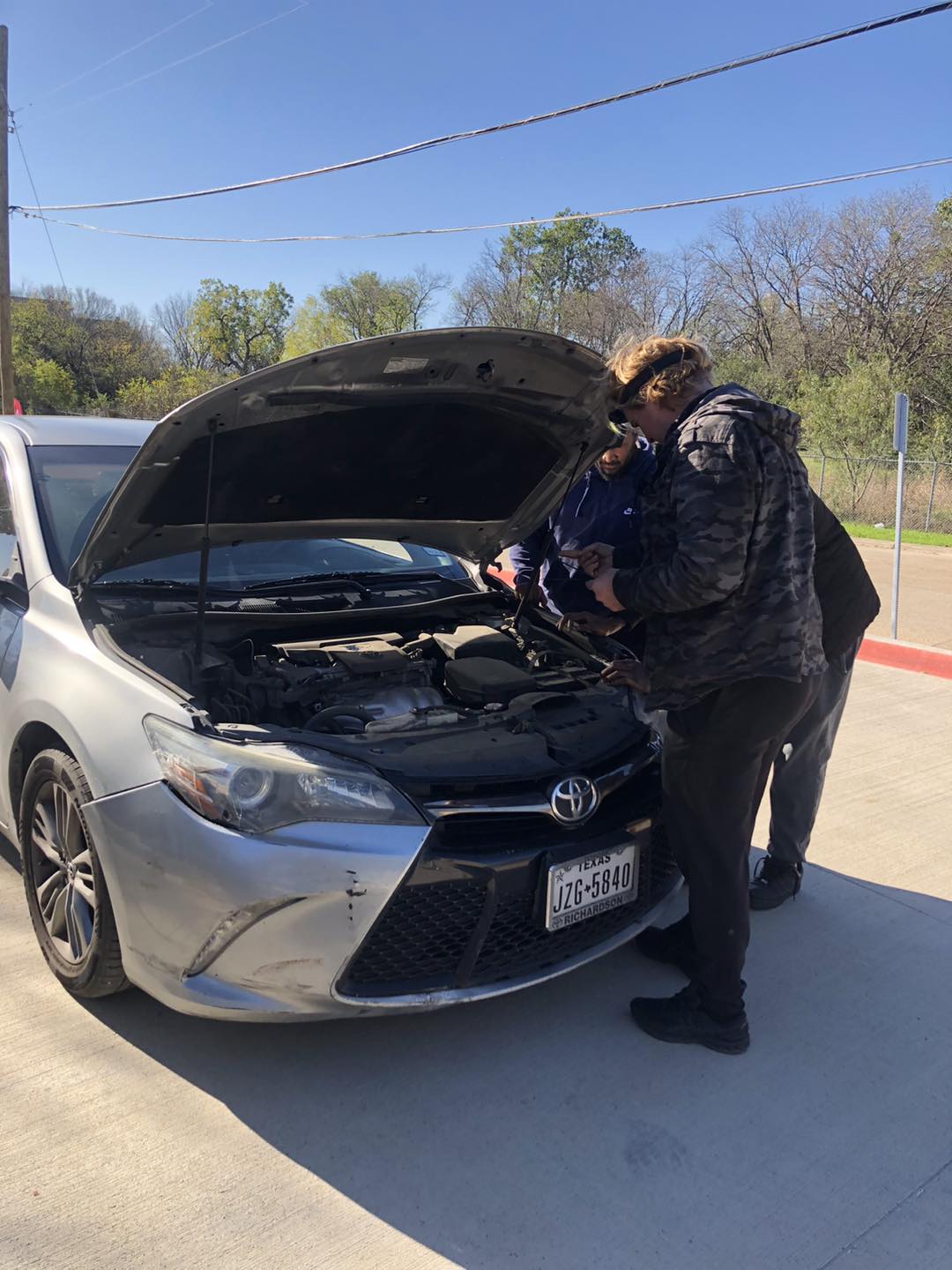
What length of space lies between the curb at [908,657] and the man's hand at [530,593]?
117 inches

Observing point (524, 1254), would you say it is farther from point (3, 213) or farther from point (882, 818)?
point (3, 213)

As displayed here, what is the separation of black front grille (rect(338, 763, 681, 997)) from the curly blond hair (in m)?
1.19

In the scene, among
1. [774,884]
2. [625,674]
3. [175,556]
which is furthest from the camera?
[774,884]

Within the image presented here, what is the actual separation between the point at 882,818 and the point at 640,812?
2.12 meters

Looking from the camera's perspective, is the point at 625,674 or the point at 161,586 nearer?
the point at 625,674

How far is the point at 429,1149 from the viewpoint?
7.41 feet

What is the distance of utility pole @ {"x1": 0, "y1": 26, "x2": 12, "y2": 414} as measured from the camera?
17453mm

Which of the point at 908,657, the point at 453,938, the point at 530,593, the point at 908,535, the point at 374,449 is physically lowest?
the point at 908,535

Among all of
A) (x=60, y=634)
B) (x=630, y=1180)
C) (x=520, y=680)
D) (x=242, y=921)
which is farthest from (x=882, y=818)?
(x=60, y=634)

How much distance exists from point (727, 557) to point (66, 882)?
2027 mm

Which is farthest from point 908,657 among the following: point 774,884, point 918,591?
point 918,591

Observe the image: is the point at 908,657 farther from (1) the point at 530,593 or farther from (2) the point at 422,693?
(2) the point at 422,693

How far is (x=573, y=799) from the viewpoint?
8.22 ft

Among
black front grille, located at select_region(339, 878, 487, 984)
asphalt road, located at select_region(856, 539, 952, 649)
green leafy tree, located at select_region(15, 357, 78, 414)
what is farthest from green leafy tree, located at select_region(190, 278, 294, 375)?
black front grille, located at select_region(339, 878, 487, 984)
